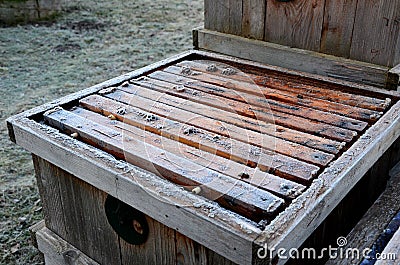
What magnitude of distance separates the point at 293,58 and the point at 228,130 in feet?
2.64

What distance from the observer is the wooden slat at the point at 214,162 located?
134cm

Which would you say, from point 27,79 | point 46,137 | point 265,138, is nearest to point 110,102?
point 46,137

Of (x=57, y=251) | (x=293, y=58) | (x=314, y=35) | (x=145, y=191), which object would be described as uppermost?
(x=314, y=35)

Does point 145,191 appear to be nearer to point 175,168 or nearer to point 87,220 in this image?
point 175,168

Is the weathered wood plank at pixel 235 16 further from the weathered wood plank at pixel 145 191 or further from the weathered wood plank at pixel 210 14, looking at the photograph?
the weathered wood plank at pixel 145 191

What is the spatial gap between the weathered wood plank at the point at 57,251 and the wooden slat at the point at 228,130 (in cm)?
67

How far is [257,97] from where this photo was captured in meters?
1.97

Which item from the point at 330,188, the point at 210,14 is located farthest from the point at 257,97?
the point at 210,14

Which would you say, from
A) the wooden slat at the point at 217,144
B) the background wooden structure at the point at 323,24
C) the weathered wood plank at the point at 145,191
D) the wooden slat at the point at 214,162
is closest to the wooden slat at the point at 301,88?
the background wooden structure at the point at 323,24

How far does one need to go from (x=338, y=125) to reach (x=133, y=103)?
0.84 metres

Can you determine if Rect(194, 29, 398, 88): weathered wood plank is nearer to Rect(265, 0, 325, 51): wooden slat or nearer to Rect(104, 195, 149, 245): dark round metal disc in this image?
A: Rect(265, 0, 325, 51): wooden slat

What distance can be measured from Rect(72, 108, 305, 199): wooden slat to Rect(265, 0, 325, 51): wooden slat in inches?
40.9

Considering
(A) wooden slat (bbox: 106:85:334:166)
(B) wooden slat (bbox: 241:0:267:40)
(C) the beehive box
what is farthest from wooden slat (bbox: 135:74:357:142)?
(B) wooden slat (bbox: 241:0:267:40)

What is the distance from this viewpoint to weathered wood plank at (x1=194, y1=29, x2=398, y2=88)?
6.83 ft
